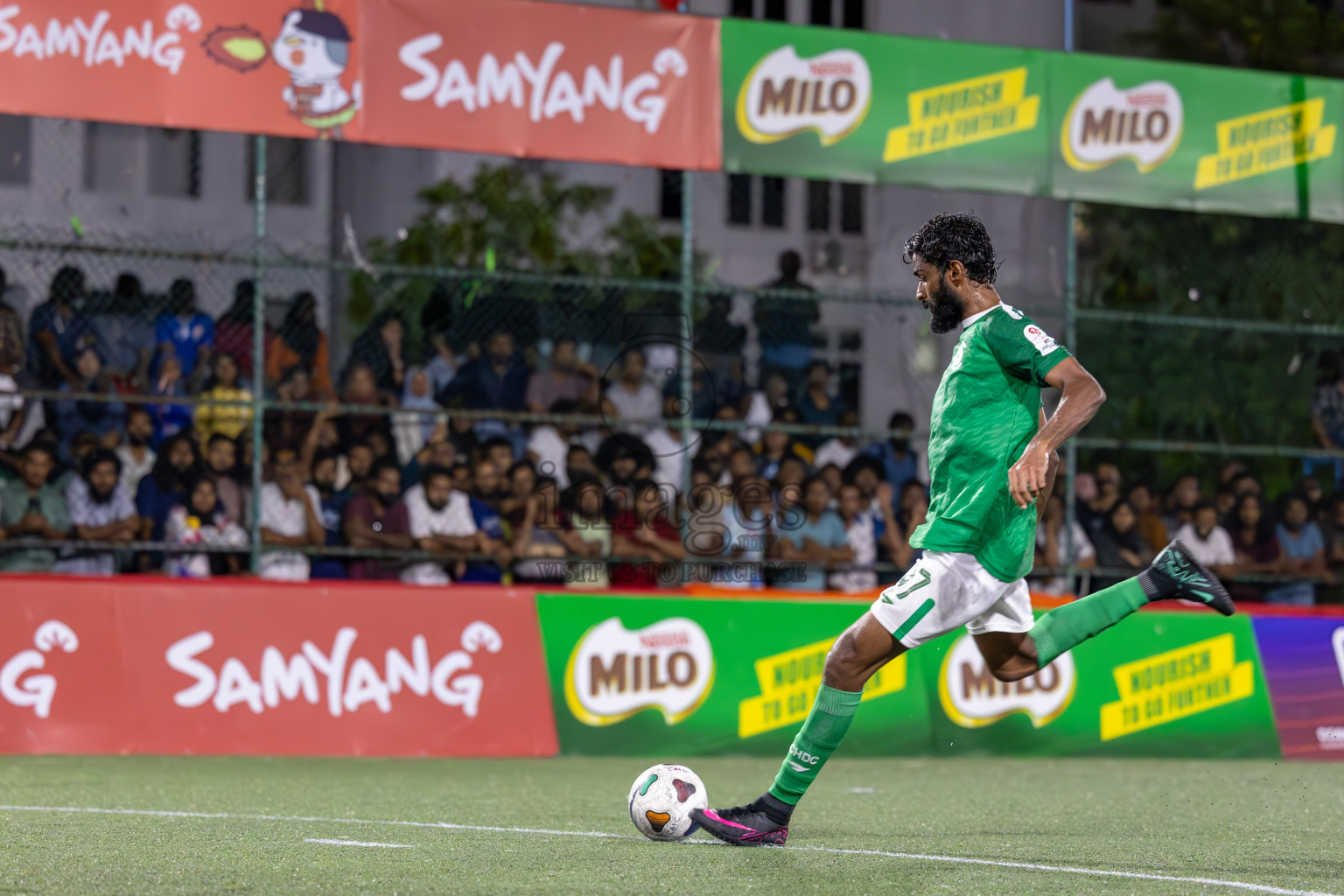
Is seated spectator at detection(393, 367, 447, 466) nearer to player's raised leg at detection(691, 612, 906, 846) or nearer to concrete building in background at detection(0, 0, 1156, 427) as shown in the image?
concrete building in background at detection(0, 0, 1156, 427)

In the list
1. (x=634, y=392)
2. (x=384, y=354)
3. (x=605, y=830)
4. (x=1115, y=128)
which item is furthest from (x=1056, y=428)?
(x=384, y=354)

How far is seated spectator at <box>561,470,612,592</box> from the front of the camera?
12727mm

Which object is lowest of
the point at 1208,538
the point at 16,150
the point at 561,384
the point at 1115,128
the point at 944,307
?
the point at 1208,538

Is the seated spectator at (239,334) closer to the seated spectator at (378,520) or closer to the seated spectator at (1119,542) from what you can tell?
the seated spectator at (378,520)

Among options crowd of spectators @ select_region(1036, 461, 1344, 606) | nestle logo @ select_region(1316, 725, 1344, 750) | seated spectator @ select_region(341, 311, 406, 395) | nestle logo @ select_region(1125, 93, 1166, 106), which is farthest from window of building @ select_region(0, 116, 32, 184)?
nestle logo @ select_region(1316, 725, 1344, 750)

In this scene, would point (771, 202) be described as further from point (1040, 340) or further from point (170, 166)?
point (1040, 340)

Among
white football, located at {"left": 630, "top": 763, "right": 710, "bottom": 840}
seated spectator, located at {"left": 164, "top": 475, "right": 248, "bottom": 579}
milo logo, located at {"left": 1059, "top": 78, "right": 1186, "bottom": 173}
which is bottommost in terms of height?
white football, located at {"left": 630, "top": 763, "right": 710, "bottom": 840}

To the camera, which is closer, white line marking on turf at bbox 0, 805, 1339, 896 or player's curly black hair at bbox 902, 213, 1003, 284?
white line marking on turf at bbox 0, 805, 1339, 896

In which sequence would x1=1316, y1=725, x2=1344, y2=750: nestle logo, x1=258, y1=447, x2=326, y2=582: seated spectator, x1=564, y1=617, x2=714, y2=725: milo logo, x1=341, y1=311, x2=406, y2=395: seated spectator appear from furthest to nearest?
x1=341, y1=311, x2=406, y2=395: seated spectator < x1=1316, y1=725, x2=1344, y2=750: nestle logo < x1=258, y1=447, x2=326, y2=582: seated spectator < x1=564, y1=617, x2=714, y2=725: milo logo

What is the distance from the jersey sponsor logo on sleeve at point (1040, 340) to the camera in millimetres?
5922

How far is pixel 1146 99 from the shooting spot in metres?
13.4

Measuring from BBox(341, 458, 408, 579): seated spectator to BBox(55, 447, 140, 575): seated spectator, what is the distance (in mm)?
1383

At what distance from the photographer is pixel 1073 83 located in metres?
13.3

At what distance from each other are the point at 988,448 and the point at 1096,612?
0.78 metres
